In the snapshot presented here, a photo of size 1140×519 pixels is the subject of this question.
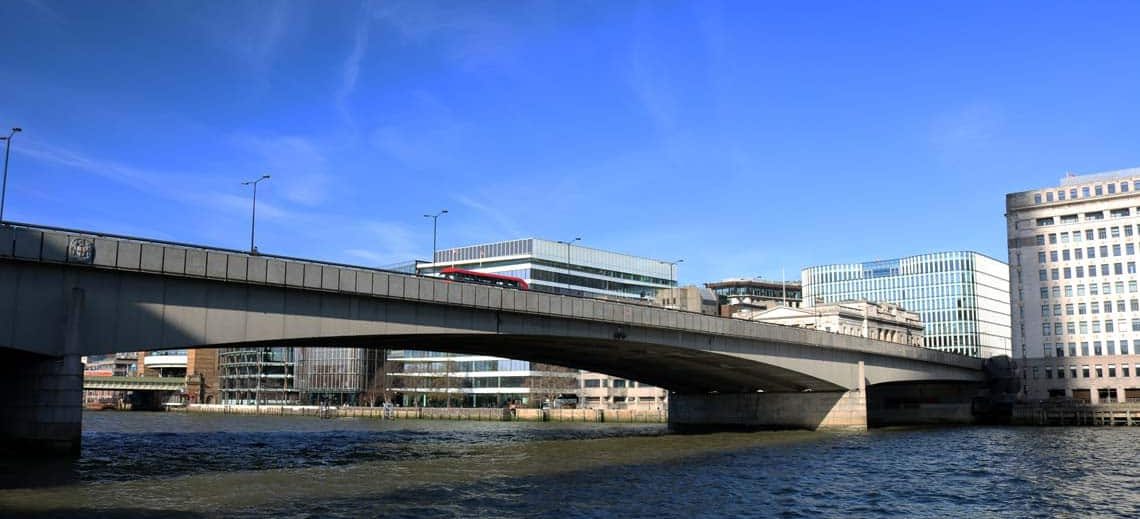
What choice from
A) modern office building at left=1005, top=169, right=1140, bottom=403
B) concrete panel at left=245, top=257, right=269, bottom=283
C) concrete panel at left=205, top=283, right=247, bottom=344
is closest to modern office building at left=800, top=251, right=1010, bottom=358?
modern office building at left=1005, top=169, right=1140, bottom=403

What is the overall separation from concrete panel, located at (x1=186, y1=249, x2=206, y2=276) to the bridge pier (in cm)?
605

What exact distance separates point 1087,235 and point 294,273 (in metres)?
114

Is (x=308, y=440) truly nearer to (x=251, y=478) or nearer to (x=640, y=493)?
(x=251, y=478)

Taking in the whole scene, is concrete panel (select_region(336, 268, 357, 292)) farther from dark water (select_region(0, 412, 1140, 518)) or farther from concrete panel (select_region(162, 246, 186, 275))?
dark water (select_region(0, 412, 1140, 518))

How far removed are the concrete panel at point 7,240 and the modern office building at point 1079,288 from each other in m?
122

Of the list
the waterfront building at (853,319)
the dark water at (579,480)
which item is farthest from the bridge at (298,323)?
the waterfront building at (853,319)

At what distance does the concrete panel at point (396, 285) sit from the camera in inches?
1955

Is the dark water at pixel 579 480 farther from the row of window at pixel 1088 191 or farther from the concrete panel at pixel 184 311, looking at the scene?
the row of window at pixel 1088 191

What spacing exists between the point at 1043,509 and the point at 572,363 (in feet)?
176

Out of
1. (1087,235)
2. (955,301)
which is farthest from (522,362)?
(955,301)

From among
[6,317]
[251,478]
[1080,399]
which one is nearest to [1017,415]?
[1080,399]

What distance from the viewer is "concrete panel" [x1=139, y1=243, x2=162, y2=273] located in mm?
39969

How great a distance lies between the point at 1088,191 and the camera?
124188 mm

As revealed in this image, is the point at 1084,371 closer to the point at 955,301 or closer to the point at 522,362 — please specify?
the point at 955,301
